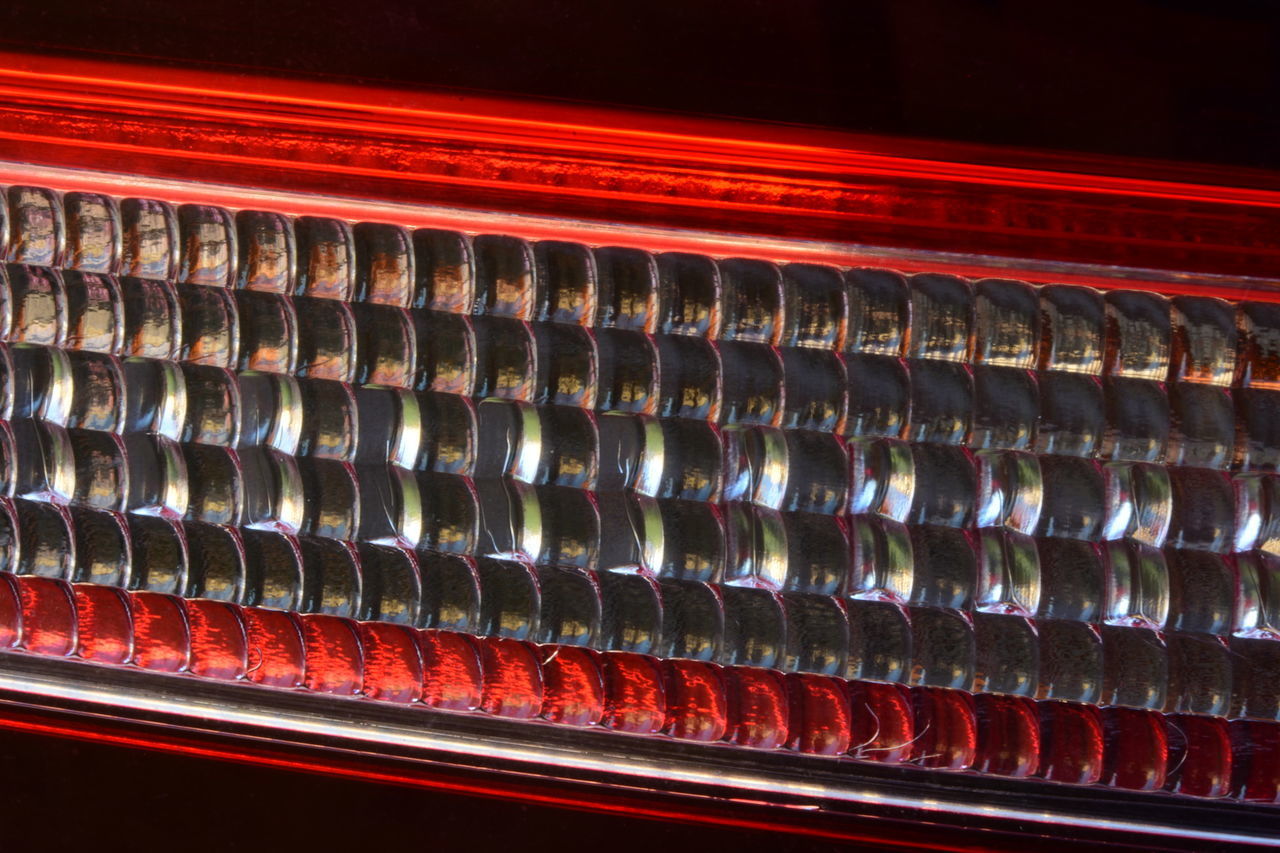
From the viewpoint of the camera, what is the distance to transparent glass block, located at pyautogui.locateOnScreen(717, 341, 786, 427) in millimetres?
1188

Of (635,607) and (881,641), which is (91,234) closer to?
(635,607)

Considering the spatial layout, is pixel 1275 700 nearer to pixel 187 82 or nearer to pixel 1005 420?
pixel 1005 420

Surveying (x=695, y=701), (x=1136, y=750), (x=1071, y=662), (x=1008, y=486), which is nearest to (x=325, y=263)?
(x=695, y=701)

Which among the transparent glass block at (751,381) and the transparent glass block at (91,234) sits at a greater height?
the transparent glass block at (91,234)

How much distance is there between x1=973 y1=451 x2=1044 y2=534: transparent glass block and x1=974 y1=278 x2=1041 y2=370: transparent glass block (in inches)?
3.5

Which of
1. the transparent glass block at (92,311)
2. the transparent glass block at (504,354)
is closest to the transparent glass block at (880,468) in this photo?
the transparent glass block at (504,354)

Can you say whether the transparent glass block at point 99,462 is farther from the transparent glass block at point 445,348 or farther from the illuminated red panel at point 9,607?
the transparent glass block at point 445,348

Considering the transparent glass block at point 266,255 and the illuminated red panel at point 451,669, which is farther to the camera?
the illuminated red panel at point 451,669

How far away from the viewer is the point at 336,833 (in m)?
1.41

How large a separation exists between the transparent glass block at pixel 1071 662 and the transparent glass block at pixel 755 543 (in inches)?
11.1

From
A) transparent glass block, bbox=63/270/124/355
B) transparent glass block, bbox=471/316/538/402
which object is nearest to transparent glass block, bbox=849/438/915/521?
transparent glass block, bbox=471/316/538/402

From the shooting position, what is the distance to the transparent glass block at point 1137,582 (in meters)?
1.23

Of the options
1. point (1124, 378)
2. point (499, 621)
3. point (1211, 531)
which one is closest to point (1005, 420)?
point (1124, 378)

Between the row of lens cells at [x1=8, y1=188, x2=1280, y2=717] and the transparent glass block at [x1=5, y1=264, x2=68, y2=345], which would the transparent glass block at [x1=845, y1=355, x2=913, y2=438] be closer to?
the row of lens cells at [x1=8, y1=188, x2=1280, y2=717]
